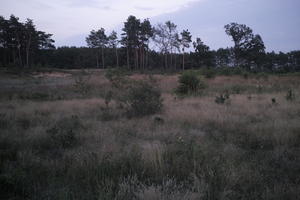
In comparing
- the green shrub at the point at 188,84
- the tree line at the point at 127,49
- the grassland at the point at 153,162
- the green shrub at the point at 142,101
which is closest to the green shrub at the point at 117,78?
the green shrub at the point at 188,84

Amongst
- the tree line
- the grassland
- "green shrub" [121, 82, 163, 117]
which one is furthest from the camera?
the tree line

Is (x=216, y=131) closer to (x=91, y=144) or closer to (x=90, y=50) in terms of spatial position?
(x=91, y=144)

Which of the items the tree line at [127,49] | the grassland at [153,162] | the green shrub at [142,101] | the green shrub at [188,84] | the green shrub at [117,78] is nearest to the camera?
the grassland at [153,162]

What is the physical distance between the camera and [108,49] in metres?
70.0

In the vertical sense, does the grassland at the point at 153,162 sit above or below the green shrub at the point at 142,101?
below

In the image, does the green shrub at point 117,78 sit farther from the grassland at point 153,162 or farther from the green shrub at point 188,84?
the grassland at point 153,162

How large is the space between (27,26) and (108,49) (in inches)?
928

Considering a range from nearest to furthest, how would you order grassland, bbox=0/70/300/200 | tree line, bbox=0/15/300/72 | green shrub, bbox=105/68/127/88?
1. grassland, bbox=0/70/300/200
2. green shrub, bbox=105/68/127/88
3. tree line, bbox=0/15/300/72

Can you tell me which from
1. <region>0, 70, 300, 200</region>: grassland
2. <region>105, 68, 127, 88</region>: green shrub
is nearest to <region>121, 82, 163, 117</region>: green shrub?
<region>0, 70, 300, 200</region>: grassland

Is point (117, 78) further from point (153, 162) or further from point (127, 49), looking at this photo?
point (127, 49)

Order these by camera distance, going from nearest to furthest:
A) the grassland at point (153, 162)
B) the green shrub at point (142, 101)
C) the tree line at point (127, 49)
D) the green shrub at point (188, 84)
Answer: the grassland at point (153, 162), the green shrub at point (142, 101), the green shrub at point (188, 84), the tree line at point (127, 49)

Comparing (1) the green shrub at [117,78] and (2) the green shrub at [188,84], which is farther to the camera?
(1) the green shrub at [117,78]

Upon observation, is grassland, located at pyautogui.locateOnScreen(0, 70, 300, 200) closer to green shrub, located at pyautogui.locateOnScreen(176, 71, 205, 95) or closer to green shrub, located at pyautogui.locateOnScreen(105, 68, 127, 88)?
green shrub, located at pyautogui.locateOnScreen(176, 71, 205, 95)

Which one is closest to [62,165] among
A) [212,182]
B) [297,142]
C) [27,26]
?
[212,182]
